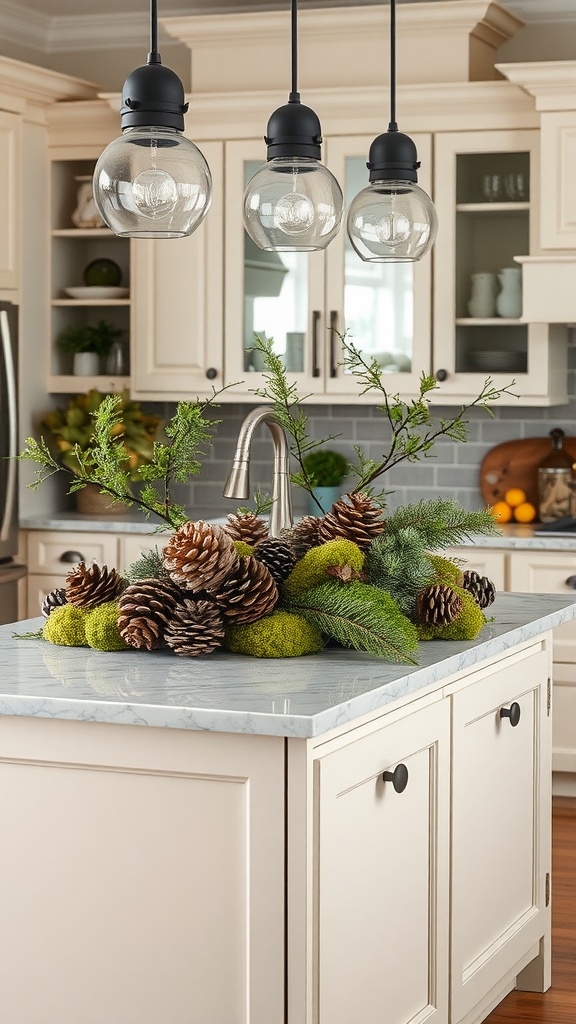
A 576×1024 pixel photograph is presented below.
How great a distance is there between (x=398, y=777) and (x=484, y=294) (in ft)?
9.94

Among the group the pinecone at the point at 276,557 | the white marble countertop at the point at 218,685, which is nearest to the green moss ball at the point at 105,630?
the white marble countertop at the point at 218,685

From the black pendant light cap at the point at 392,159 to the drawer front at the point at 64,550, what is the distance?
108 inches

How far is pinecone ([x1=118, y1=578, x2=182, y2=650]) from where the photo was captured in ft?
7.30

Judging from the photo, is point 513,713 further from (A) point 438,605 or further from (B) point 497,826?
(A) point 438,605

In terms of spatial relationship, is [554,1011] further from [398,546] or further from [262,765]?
[262,765]

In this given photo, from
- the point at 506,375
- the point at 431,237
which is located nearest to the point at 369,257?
the point at 431,237

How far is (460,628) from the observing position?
244cm

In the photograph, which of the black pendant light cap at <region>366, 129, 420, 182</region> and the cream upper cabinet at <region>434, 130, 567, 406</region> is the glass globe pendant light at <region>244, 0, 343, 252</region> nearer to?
the black pendant light cap at <region>366, 129, 420, 182</region>

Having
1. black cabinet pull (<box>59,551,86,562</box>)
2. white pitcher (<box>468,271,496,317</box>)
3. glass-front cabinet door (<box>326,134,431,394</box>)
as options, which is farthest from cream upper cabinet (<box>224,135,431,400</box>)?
black cabinet pull (<box>59,551,86,562</box>)

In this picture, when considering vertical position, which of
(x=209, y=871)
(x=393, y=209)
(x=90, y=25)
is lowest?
(x=209, y=871)

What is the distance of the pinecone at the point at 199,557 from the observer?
2182 mm

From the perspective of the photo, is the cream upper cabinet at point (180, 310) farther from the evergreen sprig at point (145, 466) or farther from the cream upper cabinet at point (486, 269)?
the evergreen sprig at point (145, 466)

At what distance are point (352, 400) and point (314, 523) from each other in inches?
101

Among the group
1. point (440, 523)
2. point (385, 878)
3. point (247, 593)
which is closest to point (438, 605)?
point (440, 523)
